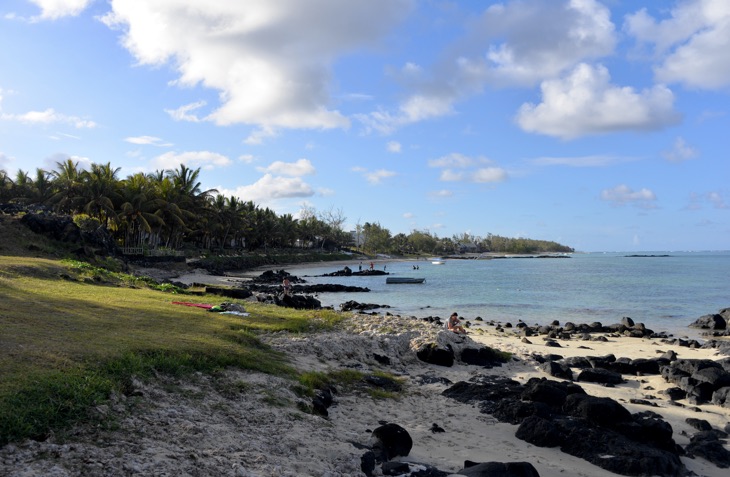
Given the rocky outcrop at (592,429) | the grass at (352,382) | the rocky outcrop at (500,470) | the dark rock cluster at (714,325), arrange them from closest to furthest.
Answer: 1. the rocky outcrop at (500,470)
2. the rocky outcrop at (592,429)
3. the grass at (352,382)
4. the dark rock cluster at (714,325)

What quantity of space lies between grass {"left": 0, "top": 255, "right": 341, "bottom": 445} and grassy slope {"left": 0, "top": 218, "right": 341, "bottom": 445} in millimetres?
14

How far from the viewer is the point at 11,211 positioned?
3177 centimetres

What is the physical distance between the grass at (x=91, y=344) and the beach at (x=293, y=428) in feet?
1.15

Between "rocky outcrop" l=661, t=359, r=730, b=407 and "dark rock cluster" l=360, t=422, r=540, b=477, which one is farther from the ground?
"dark rock cluster" l=360, t=422, r=540, b=477

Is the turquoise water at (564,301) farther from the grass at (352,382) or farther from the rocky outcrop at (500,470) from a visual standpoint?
the rocky outcrop at (500,470)

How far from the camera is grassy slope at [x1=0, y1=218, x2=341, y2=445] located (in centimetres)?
599

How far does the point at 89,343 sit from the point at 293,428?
4026mm

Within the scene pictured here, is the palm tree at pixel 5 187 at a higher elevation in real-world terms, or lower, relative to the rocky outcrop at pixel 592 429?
higher

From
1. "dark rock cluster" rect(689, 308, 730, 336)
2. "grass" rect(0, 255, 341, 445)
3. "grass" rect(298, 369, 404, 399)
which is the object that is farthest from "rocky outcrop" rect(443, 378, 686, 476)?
"dark rock cluster" rect(689, 308, 730, 336)

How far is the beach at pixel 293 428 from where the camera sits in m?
5.43

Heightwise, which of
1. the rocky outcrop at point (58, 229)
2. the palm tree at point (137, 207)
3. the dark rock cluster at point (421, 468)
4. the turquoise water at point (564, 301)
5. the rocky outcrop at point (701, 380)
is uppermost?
the palm tree at point (137, 207)

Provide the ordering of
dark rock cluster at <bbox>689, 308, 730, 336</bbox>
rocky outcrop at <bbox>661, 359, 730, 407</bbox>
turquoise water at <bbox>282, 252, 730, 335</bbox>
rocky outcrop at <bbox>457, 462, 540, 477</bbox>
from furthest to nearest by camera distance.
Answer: turquoise water at <bbox>282, 252, 730, 335</bbox>
dark rock cluster at <bbox>689, 308, 730, 336</bbox>
rocky outcrop at <bbox>661, 359, 730, 407</bbox>
rocky outcrop at <bbox>457, 462, 540, 477</bbox>

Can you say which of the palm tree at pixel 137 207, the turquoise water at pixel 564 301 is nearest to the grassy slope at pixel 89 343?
the turquoise water at pixel 564 301

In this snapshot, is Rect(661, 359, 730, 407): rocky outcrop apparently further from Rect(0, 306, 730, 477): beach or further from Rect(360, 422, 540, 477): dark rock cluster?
Rect(360, 422, 540, 477): dark rock cluster
